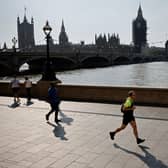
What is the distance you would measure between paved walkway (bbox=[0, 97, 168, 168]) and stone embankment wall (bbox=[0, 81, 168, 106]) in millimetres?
868

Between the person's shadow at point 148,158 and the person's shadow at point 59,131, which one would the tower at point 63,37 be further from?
the person's shadow at point 148,158

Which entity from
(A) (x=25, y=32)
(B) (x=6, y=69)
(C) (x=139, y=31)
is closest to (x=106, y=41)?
(C) (x=139, y=31)

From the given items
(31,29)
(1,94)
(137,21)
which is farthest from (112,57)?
(137,21)

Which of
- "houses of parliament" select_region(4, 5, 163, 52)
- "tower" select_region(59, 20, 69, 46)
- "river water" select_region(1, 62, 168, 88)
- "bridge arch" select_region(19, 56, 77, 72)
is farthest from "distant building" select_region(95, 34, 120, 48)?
"river water" select_region(1, 62, 168, 88)

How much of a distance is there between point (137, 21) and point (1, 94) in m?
185

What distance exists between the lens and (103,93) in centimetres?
1466

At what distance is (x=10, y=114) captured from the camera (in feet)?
40.0

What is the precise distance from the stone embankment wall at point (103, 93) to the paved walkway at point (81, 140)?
0.87 m

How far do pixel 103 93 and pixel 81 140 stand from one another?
6.62 m

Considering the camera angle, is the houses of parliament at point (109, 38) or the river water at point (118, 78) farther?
the houses of parliament at point (109, 38)

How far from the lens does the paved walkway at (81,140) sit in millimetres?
6547

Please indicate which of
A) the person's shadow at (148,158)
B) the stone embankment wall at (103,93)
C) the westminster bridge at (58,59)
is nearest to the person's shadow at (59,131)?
the person's shadow at (148,158)

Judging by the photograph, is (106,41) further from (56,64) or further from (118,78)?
(118,78)

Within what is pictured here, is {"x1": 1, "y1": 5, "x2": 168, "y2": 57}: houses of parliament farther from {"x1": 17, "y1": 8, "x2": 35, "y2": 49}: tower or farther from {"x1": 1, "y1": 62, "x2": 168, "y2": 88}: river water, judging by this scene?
{"x1": 1, "y1": 62, "x2": 168, "y2": 88}: river water
